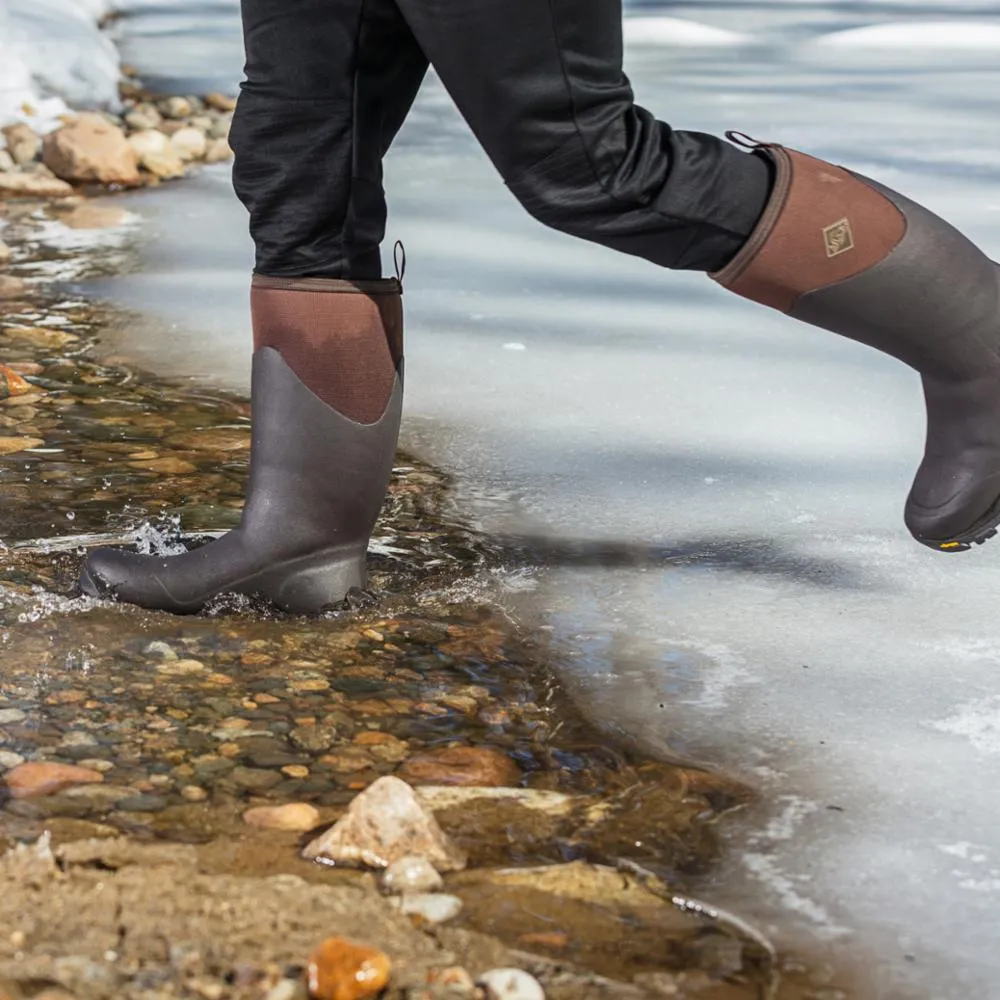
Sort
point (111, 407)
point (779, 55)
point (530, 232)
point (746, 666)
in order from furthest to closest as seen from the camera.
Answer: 1. point (779, 55)
2. point (530, 232)
3. point (111, 407)
4. point (746, 666)

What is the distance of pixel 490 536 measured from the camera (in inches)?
79.0

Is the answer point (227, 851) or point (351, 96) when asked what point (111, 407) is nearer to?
point (351, 96)

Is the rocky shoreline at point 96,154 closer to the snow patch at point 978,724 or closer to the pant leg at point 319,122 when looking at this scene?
the pant leg at point 319,122

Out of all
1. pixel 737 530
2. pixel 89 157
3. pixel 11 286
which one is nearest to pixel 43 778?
pixel 737 530

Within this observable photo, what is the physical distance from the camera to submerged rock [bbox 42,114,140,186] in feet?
14.8

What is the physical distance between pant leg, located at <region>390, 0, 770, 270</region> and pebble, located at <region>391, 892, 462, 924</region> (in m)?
0.65

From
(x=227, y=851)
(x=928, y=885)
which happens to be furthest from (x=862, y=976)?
(x=227, y=851)

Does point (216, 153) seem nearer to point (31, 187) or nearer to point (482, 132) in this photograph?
point (31, 187)

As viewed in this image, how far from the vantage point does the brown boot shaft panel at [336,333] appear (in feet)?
5.68

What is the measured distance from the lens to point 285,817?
4.25 ft

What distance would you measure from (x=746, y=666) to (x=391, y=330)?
0.52 m

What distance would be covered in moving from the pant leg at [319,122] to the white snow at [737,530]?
435mm

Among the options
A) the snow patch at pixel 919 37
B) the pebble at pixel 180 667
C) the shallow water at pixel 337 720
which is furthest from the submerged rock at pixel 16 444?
the snow patch at pixel 919 37

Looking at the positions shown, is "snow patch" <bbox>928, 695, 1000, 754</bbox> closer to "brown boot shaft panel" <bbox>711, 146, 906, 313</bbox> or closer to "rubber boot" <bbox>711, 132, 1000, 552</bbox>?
"rubber boot" <bbox>711, 132, 1000, 552</bbox>
